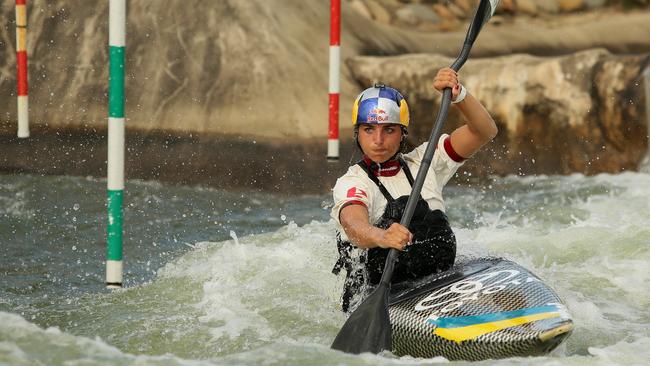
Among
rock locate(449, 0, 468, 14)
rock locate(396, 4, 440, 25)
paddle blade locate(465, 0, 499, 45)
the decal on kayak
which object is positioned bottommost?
the decal on kayak

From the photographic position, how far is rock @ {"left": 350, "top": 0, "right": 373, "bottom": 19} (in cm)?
1123

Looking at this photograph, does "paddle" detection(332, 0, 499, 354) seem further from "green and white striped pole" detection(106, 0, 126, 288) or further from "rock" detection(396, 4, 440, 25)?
"rock" detection(396, 4, 440, 25)

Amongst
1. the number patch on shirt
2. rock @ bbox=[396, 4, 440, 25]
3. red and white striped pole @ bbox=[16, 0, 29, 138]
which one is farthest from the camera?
rock @ bbox=[396, 4, 440, 25]

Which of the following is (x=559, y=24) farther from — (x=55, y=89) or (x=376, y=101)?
(x=376, y=101)

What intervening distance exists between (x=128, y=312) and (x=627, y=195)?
15.3 ft

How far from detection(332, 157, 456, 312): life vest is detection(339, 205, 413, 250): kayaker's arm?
0.18m

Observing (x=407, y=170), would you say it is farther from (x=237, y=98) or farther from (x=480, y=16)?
(x=237, y=98)

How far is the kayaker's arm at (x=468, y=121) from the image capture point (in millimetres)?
4594

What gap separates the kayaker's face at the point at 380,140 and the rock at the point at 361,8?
672 cm

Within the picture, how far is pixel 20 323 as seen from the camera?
13.6ft

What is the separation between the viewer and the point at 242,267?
6.07m

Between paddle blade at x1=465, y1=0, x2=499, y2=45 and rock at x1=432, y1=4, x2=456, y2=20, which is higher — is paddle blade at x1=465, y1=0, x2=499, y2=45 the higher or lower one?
the lower one

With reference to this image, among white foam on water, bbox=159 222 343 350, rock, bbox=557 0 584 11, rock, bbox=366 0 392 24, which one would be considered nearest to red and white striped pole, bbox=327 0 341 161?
white foam on water, bbox=159 222 343 350

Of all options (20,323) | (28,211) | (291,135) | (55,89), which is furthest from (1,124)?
(20,323)
